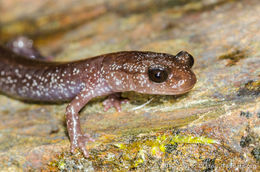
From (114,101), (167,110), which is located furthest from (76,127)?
(167,110)

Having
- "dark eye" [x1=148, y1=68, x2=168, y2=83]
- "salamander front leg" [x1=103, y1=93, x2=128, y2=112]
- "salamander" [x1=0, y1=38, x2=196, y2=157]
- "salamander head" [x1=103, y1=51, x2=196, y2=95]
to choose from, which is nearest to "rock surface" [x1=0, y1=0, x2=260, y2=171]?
"salamander front leg" [x1=103, y1=93, x2=128, y2=112]

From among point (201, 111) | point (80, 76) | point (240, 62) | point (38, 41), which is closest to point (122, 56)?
point (80, 76)

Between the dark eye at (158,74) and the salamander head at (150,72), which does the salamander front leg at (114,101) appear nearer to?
the salamander head at (150,72)

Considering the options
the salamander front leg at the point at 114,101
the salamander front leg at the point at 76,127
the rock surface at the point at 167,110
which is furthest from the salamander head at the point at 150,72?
the salamander front leg at the point at 76,127

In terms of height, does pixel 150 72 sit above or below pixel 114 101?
above

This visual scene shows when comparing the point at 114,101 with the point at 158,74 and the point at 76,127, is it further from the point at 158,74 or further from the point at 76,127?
the point at 158,74

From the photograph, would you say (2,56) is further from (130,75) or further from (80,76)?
(130,75)
